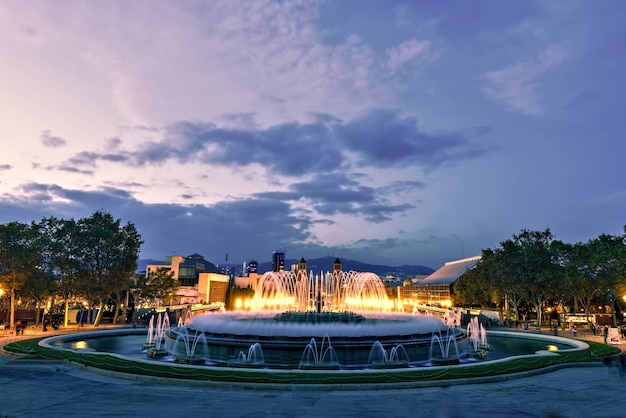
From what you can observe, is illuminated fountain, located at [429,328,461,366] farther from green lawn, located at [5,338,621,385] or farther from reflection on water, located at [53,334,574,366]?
green lawn, located at [5,338,621,385]

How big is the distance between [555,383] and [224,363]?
18380 mm

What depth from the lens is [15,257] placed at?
49.3 meters

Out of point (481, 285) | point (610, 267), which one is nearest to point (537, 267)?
point (610, 267)

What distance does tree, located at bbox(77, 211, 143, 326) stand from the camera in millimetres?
53250

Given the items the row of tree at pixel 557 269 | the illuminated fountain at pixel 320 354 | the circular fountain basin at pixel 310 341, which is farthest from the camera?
the row of tree at pixel 557 269

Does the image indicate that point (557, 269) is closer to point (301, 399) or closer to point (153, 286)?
point (301, 399)

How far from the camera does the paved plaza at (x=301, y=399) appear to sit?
47.9 feet

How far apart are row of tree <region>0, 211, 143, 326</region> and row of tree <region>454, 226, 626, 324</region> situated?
51.5 metres

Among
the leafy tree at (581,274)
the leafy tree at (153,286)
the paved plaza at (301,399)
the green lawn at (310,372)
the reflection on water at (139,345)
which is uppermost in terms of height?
the leafy tree at (581,274)

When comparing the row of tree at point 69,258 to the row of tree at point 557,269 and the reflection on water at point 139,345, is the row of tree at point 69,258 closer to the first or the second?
the reflection on water at point 139,345

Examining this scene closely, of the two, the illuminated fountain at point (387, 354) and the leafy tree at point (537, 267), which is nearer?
the illuminated fountain at point (387, 354)

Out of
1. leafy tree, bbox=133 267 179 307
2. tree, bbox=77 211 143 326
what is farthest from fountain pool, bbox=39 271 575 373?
leafy tree, bbox=133 267 179 307

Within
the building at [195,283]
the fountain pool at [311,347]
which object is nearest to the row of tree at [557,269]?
the fountain pool at [311,347]

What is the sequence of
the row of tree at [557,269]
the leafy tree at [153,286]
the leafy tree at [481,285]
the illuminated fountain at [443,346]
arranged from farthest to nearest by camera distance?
the leafy tree at [481,285]
the leafy tree at [153,286]
the row of tree at [557,269]
the illuminated fountain at [443,346]
